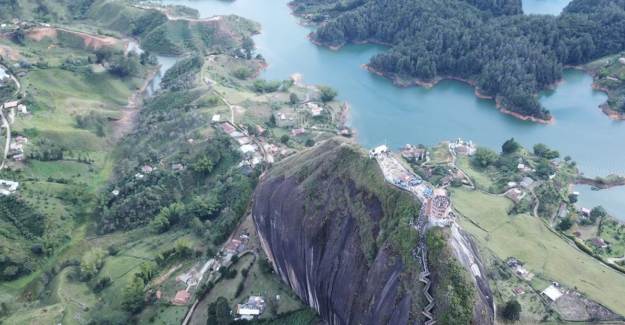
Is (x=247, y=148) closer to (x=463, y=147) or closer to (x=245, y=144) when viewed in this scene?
(x=245, y=144)

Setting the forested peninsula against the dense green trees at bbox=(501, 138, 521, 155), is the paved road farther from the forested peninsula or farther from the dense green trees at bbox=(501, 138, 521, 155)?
the dense green trees at bbox=(501, 138, 521, 155)

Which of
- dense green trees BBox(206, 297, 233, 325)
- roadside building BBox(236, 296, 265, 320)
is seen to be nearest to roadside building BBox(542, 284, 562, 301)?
roadside building BBox(236, 296, 265, 320)

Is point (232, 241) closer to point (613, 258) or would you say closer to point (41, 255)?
point (41, 255)

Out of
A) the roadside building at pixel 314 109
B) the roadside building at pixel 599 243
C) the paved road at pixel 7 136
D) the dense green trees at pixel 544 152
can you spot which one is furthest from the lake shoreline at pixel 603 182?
the paved road at pixel 7 136

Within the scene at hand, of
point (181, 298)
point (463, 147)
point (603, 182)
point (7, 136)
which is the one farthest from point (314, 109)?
point (7, 136)

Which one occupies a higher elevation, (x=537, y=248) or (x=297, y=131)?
(x=537, y=248)

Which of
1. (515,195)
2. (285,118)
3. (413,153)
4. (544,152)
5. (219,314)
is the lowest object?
(285,118)
